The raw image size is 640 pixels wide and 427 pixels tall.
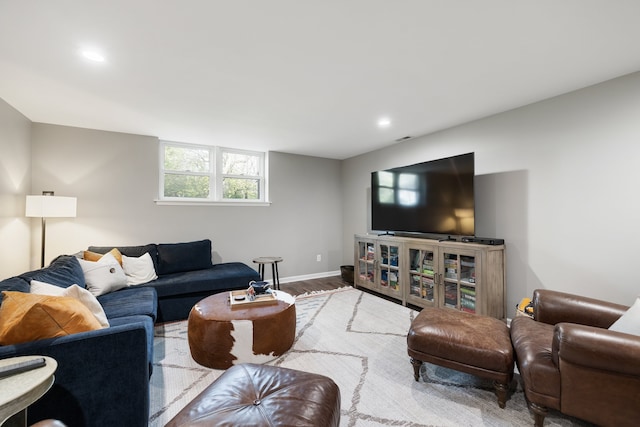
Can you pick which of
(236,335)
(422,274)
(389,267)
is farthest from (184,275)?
(422,274)

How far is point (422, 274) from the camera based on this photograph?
3348 mm

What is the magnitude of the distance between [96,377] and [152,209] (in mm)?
2926

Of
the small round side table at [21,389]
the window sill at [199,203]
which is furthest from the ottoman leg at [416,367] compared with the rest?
the window sill at [199,203]

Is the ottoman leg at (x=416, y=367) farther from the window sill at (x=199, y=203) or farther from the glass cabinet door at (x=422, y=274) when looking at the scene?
the window sill at (x=199, y=203)

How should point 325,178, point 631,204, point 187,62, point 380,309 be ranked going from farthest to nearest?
1. point 325,178
2. point 380,309
3. point 631,204
4. point 187,62

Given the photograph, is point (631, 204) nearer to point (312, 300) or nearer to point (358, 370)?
point (358, 370)

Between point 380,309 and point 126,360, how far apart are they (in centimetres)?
269

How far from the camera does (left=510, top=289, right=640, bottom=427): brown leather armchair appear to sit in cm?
125

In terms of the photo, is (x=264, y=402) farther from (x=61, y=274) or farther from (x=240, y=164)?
(x=240, y=164)

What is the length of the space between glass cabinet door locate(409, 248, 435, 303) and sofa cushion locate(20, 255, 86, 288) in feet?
11.3

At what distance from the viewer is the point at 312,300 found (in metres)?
3.68

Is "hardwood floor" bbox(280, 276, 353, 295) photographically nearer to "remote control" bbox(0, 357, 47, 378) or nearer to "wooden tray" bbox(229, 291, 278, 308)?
"wooden tray" bbox(229, 291, 278, 308)

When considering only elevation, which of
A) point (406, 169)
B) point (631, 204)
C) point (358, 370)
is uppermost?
point (406, 169)

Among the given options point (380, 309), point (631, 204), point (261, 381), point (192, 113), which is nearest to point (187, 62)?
point (192, 113)
